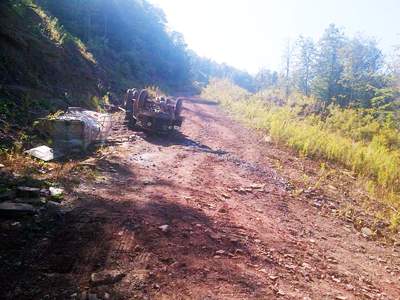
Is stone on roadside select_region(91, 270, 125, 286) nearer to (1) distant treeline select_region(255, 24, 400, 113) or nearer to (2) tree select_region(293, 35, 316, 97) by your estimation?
(1) distant treeline select_region(255, 24, 400, 113)

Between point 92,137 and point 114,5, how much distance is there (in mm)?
27274

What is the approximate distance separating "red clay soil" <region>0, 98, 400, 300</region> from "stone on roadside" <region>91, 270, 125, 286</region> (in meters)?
0.03

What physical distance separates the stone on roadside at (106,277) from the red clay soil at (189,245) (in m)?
0.03

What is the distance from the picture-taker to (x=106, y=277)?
222cm

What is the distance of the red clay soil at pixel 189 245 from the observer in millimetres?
2244

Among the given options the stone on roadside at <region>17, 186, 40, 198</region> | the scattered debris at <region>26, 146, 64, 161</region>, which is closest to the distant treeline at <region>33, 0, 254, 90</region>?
the scattered debris at <region>26, 146, 64, 161</region>

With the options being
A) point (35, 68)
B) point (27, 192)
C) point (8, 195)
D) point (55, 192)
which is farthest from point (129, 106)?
point (8, 195)

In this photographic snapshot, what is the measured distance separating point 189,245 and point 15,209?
2.01 metres

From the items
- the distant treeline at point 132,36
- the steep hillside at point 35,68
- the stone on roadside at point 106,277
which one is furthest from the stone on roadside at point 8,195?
the distant treeline at point 132,36

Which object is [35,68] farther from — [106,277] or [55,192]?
[106,277]

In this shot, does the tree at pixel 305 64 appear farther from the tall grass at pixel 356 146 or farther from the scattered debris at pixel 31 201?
the scattered debris at pixel 31 201

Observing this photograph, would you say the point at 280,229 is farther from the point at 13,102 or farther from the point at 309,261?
the point at 13,102

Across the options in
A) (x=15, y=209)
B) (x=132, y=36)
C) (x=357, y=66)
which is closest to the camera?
(x=15, y=209)

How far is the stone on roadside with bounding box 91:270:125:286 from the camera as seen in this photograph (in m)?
2.16
